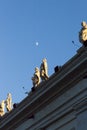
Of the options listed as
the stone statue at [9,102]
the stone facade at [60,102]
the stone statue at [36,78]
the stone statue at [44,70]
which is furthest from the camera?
the stone statue at [9,102]

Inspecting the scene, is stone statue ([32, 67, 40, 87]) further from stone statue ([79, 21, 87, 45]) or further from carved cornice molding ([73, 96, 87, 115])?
stone statue ([79, 21, 87, 45])

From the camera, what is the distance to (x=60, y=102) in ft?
118

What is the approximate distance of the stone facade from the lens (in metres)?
33.2

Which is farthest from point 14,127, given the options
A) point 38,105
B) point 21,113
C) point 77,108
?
point 77,108

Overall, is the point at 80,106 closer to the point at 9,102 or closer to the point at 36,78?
the point at 36,78

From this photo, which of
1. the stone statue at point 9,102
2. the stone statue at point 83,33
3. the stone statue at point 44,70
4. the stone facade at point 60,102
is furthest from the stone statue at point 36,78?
the stone statue at point 83,33

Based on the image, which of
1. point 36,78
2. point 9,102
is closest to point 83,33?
point 36,78

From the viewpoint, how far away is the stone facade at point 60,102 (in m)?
33.2

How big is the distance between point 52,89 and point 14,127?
327 inches

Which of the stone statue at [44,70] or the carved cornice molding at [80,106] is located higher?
the stone statue at [44,70]

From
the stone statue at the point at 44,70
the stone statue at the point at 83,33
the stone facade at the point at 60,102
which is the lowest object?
the stone facade at the point at 60,102

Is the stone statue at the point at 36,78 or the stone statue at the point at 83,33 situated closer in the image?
the stone statue at the point at 83,33

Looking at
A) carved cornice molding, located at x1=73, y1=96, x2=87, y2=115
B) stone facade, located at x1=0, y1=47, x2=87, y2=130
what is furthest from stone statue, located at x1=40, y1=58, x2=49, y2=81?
carved cornice molding, located at x1=73, y1=96, x2=87, y2=115

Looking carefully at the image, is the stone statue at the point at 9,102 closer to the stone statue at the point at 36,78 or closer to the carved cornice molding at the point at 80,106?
the stone statue at the point at 36,78
